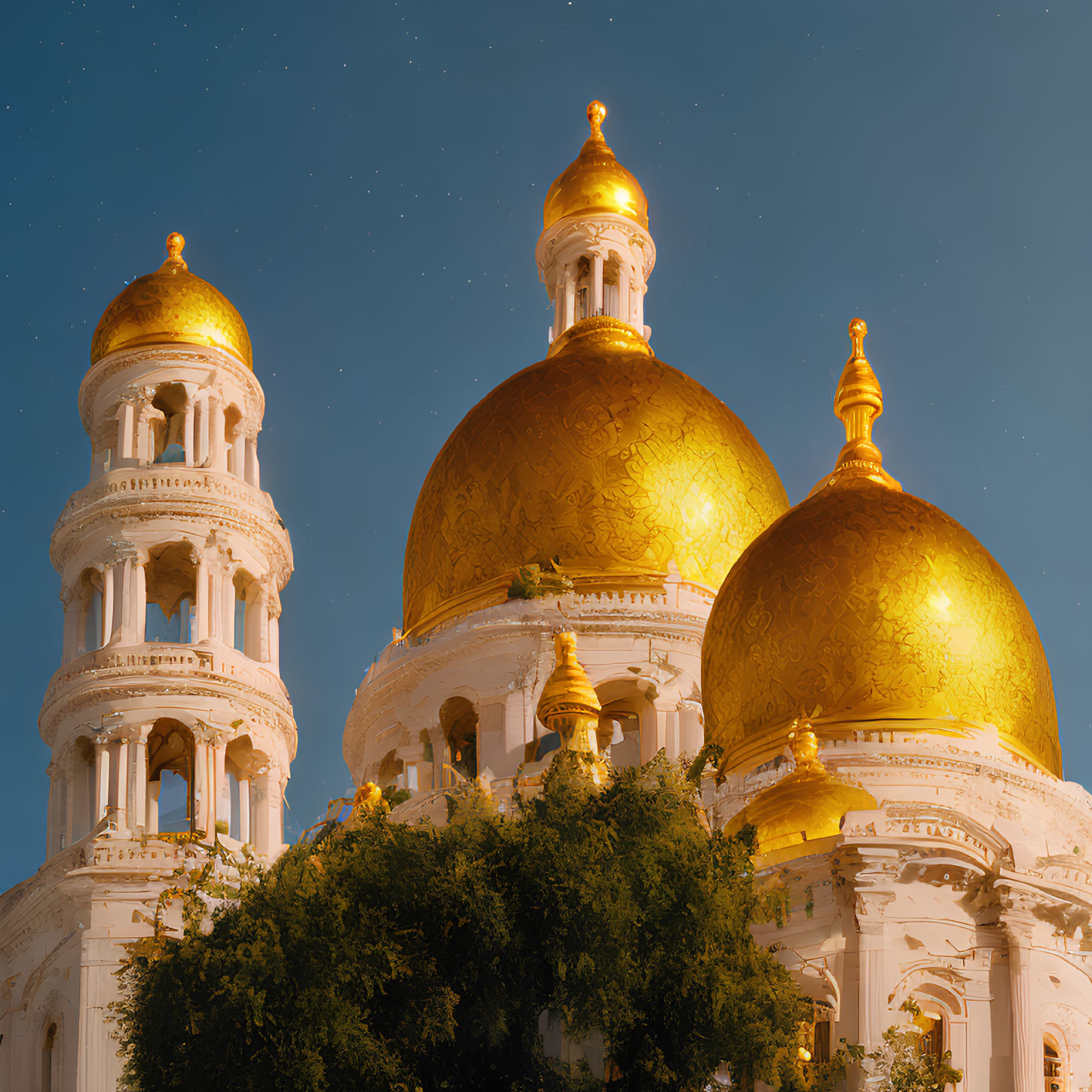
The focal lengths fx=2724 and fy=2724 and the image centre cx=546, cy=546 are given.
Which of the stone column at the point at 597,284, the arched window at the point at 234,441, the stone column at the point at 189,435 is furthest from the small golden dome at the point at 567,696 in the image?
the stone column at the point at 597,284

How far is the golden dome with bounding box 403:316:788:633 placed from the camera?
158 ft

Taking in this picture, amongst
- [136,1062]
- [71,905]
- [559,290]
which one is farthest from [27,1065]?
[559,290]

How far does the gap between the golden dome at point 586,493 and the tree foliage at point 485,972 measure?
17488 mm

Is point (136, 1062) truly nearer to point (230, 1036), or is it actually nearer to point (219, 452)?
point (230, 1036)

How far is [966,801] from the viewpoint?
3928 centimetres

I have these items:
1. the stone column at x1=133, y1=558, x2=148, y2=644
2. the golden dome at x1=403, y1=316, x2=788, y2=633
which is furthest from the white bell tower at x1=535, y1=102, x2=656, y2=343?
the stone column at x1=133, y1=558, x2=148, y2=644

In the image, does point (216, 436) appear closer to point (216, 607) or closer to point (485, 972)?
point (216, 607)

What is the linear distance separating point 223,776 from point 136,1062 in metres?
14.5

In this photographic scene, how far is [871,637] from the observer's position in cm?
4019

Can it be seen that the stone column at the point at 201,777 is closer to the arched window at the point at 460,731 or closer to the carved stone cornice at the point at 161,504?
the carved stone cornice at the point at 161,504

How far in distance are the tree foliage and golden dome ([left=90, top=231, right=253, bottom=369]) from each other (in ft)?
64.5

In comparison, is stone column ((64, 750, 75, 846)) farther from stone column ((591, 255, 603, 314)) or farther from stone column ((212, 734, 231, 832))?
stone column ((591, 255, 603, 314))

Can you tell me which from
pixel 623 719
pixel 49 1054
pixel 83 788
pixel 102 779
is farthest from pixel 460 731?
pixel 49 1054

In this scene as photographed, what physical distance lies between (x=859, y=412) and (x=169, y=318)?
490 inches
